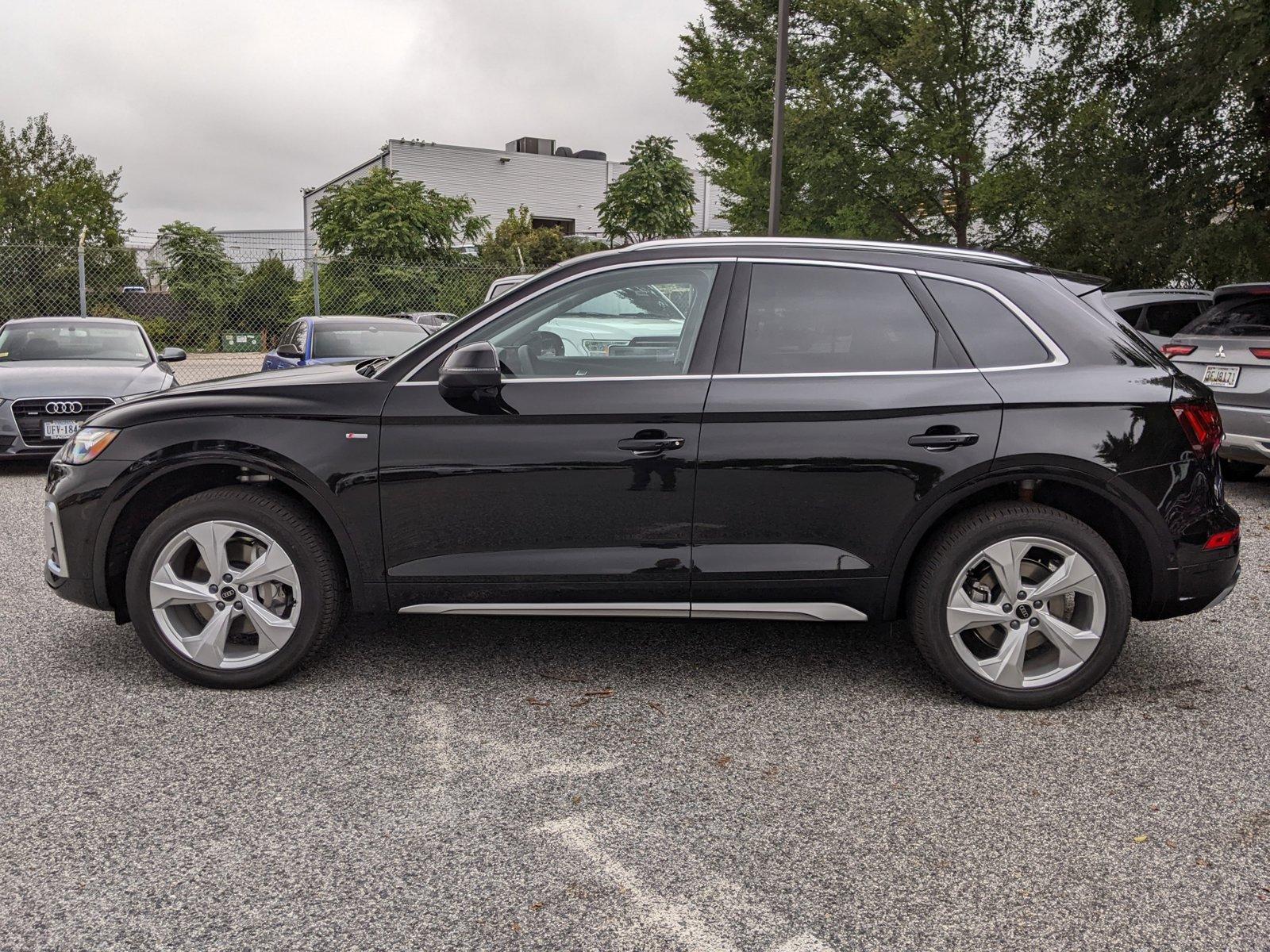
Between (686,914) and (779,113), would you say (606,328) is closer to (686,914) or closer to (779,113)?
(686,914)

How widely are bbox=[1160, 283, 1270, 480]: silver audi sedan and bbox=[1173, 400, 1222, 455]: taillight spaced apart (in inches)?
167

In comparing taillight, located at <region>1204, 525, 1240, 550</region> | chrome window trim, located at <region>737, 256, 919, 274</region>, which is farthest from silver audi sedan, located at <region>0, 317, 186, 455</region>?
taillight, located at <region>1204, 525, 1240, 550</region>

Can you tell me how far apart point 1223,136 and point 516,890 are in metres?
16.8

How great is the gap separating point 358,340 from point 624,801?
944 cm

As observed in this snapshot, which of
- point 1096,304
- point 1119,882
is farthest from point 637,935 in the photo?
point 1096,304

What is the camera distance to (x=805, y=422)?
4.00 meters

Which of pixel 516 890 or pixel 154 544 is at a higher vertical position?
pixel 154 544

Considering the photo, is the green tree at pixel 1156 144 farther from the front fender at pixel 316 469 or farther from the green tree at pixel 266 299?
the green tree at pixel 266 299

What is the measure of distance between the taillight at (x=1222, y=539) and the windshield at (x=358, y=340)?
358 inches

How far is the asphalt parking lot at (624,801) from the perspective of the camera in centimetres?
266

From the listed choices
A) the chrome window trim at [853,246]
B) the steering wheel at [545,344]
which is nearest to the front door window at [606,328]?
the steering wheel at [545,344]

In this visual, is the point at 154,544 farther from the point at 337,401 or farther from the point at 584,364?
the point at 584,364

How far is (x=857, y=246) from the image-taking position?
4234mm

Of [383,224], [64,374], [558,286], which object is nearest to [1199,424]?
[558,286]
